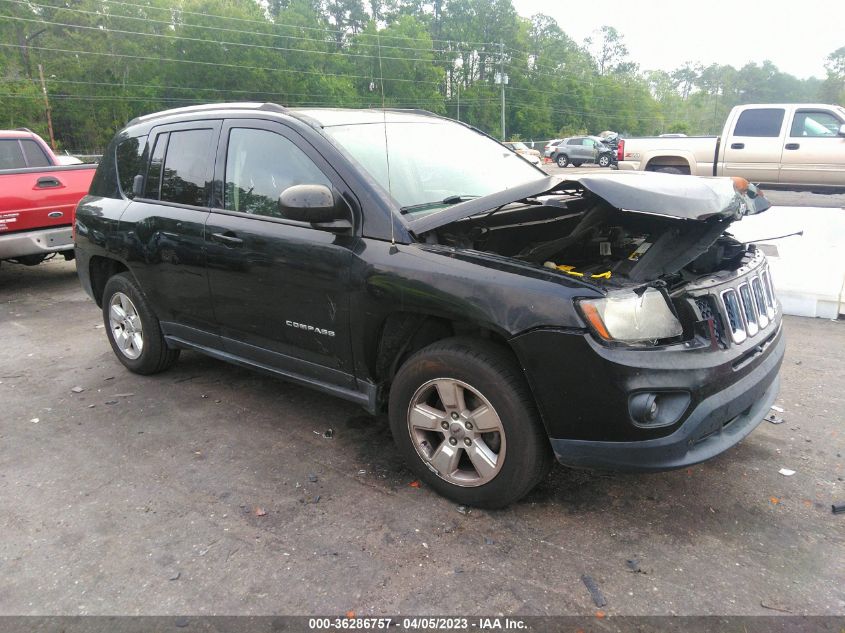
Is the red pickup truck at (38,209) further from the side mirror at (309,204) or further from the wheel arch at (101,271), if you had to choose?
the side mirror at (309,204)

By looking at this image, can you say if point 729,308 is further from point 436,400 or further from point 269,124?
point 269,124

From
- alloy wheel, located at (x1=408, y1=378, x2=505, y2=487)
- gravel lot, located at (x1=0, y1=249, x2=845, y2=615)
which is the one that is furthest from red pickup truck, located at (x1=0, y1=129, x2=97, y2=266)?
alloy wheel, located at (x1=408, y1=378, x2=505, y2=487)

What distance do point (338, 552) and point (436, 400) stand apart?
2.72 ft

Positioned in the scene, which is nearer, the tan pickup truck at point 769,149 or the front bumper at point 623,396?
the front bumper at point 623,396

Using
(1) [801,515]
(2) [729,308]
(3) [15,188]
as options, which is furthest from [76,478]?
(3) [15,188]

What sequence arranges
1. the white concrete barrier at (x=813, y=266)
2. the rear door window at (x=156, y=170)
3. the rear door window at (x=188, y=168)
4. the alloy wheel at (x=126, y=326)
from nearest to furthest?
the rear door window at (x=188, y=168), the rear door window at (x=156, y=170), the alloy wheel at (x=126, y=326), the white concrete barrier at (x=813, y=266)

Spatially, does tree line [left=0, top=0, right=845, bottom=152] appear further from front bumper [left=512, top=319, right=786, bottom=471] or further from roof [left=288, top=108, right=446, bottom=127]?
front bumper [left=512, top=319, right=786, bottom=471]

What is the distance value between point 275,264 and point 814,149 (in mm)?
12964

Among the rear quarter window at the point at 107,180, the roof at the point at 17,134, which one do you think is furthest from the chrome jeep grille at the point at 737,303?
the roof at the point at 17,134

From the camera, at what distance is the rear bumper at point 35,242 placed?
738 cm

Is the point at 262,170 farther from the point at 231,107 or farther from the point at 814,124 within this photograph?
the point at 814,124

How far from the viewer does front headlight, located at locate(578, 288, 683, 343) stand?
256 cm

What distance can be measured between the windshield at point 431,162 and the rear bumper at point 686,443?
1429 mm

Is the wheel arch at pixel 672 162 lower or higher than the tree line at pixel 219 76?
lower
